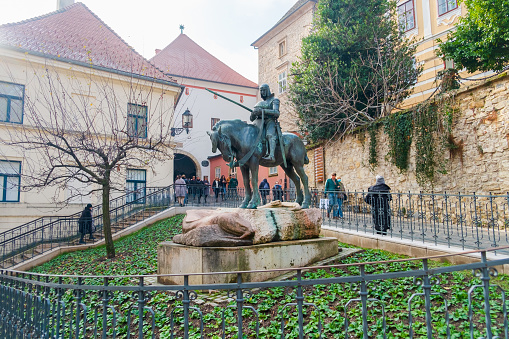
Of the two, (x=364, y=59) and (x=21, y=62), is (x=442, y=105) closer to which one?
(x=364, y=59)

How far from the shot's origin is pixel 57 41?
17.7 m

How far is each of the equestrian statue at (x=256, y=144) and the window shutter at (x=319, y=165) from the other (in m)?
10.9

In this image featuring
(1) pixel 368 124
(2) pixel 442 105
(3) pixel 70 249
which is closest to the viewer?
(2) pixel 442 105

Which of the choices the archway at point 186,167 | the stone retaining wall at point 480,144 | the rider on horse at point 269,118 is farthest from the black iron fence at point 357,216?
the archway at point 186,167

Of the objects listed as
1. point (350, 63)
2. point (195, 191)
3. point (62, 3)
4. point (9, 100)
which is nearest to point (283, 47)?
point (350, 63)

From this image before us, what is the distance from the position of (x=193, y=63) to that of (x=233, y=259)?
28.9 metres

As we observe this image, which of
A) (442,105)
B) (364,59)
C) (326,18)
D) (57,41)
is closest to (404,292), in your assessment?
(442,105)

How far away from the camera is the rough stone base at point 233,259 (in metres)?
5.28

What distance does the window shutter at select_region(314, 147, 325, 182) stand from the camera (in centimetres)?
1772

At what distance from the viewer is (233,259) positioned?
5320 millimetres

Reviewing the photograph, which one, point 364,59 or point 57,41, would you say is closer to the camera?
point 364,59

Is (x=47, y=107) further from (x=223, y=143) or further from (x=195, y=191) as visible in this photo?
(x=223, y=143)

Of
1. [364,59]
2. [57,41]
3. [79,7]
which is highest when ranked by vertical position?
[79,7]

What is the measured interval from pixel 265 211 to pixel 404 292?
2.48m
